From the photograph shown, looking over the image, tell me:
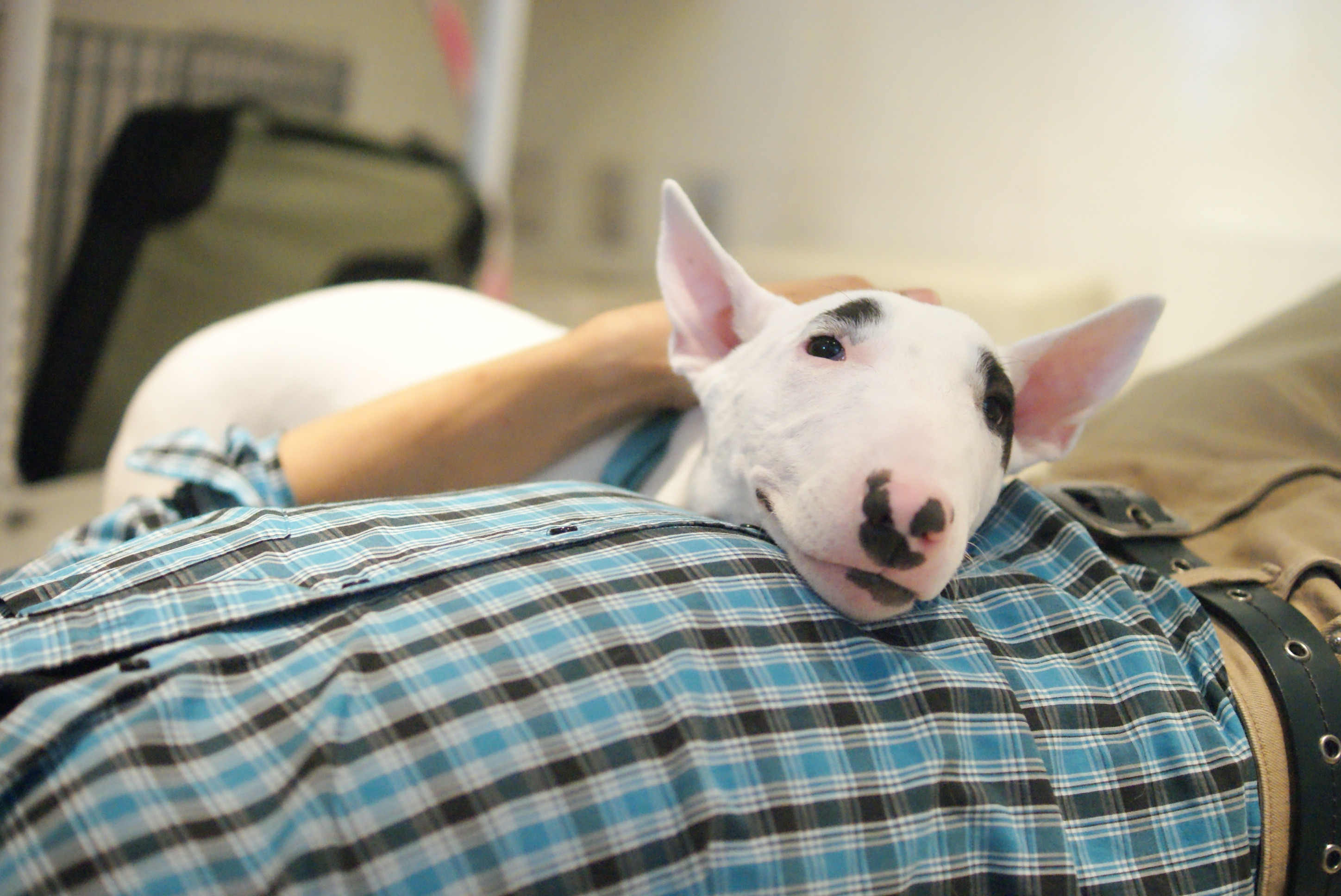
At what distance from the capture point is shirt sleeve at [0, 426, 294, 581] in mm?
718

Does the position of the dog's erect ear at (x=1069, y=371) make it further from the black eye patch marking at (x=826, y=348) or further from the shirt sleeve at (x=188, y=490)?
the shirt sleeve at (x=188, y=490)

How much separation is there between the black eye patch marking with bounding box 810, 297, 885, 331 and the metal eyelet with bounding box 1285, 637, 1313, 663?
0.31m

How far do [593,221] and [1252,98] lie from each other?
1074 mm

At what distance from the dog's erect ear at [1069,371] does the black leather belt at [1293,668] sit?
0.15 feet

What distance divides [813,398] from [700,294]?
0.17 metres

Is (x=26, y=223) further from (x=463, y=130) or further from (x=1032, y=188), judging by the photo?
(x=1032, y=188)

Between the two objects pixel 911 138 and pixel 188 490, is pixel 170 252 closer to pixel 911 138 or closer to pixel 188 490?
pixel 188 490

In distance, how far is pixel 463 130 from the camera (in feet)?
7.06

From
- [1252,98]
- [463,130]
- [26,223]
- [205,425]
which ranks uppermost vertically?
[1252,98]

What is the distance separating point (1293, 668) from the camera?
596mm

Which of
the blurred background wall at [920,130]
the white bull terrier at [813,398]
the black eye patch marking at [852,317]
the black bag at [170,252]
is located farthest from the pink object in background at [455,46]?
the black eye patch marking at [852,317]

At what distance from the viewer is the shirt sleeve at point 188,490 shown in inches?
28.3

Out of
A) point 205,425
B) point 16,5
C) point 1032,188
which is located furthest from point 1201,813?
point 1032,188

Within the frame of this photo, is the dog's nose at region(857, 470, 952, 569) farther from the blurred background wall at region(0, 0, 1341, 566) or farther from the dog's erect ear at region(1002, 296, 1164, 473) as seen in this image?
the blurred background wall at region(0, 0, 1341, 566)
